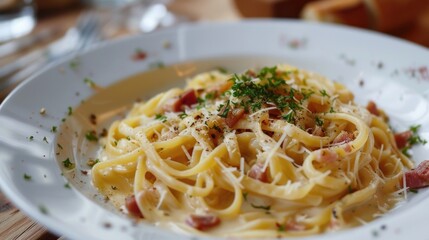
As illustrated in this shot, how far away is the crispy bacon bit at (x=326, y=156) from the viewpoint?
312 centimetres

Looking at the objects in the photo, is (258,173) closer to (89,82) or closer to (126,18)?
(89,82)

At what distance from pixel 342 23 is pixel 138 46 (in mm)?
2098

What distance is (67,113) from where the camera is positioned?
151 inches

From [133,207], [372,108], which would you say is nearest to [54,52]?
[133,207]

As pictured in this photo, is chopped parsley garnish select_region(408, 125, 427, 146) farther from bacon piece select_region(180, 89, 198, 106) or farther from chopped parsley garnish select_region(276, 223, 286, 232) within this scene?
bacon piece select_region(180, 89, 198, 106)

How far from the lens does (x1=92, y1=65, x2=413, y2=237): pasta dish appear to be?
3.01 meters

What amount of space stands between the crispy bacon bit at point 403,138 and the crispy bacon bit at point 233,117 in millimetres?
1197

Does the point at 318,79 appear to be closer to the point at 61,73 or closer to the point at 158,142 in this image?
the point at 158,142

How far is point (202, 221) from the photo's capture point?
2.88m

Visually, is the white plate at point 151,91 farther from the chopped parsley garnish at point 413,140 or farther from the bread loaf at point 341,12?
the bread loaf at point 341,12

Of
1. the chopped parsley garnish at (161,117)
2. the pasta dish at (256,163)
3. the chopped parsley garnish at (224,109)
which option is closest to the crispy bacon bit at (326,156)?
the pasta dish at (256,163)

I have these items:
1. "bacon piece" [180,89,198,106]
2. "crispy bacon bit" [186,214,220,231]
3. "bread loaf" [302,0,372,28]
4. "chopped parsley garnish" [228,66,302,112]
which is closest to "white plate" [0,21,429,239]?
"crispy bacon bit" [186,214,220,231]

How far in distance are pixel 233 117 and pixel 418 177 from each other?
3.92ft

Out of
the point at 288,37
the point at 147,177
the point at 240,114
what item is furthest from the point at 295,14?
the point at 147,177
